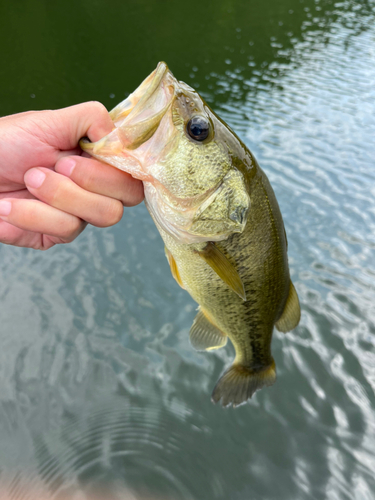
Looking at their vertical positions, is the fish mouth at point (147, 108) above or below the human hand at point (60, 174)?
above

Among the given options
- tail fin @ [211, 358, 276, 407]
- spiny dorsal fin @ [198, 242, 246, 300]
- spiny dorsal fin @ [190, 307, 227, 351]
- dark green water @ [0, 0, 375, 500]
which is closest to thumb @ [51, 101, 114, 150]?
spiny dorsal fin @ [198, 242, 246, 300]

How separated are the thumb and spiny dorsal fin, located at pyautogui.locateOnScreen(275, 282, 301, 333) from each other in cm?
145

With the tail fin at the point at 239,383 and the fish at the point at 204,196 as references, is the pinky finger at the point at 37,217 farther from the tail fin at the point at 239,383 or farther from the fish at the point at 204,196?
the tail fin at the point at 239,383

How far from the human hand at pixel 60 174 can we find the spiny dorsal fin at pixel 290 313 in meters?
1.19

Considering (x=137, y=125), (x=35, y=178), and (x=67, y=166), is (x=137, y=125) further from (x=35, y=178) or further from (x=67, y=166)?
(x=35, y=178)

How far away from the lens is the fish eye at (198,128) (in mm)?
1610

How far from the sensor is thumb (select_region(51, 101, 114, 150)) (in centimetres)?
154

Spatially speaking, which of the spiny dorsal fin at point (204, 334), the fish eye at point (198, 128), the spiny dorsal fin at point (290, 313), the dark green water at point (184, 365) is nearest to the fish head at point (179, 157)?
Answer: the fish eye at point (198, 128)

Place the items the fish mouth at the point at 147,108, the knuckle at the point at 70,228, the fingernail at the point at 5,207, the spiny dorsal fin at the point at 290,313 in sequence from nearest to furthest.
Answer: the fish mouth at the point at 147,108 < the fingernail at the point at 5,207 < the knuckle at the point at 70,228 < the spiny dorsal fin at the point at 290,313

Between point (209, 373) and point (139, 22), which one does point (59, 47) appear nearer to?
point (139, 22)

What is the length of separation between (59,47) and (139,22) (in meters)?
5.20

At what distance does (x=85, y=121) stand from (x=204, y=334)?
5.30ft

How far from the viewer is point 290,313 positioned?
2371mm

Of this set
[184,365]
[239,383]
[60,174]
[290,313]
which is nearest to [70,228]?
[60,174]
